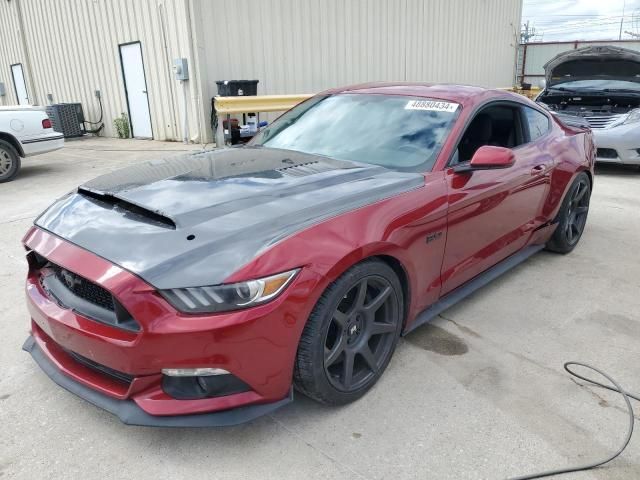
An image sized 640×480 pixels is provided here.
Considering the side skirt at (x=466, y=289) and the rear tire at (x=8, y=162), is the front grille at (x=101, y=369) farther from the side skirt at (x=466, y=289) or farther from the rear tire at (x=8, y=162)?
the rear tire at (x=8, y=162)

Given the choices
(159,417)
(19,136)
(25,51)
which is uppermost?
(25,51)

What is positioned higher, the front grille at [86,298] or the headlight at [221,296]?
the headlight at [221,296]

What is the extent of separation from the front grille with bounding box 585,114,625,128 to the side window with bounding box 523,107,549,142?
15.1 feet

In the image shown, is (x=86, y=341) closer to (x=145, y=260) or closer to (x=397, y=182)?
(x=145, y=260)

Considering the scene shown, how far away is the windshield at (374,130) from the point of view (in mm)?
3049

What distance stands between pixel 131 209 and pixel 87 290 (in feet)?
1.43

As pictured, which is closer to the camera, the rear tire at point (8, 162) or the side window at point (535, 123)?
the side window at point (535, 123)

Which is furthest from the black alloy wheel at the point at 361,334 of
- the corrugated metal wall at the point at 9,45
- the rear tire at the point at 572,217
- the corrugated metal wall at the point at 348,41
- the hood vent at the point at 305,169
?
the corrugated metal wall at the point at 9,45

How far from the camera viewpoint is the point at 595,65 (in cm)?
898

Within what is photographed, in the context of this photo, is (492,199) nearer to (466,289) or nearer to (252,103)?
(466,289)

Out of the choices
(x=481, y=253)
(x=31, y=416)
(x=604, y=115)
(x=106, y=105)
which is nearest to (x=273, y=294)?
(x=31, y=416)

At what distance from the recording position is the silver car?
7715 millimetres

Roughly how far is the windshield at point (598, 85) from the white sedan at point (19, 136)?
8.70 metres

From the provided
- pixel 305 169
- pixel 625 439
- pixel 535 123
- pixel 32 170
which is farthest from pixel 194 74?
pixel 625 439
